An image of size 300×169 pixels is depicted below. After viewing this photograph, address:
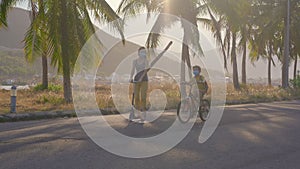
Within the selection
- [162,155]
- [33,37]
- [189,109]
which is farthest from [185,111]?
[33,37]

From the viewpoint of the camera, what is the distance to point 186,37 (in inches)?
755

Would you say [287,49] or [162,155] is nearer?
[162,155]

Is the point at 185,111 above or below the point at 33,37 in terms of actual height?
below

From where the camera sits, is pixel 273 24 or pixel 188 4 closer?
pixel 188 4

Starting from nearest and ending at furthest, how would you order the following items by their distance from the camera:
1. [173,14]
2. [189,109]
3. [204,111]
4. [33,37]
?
[189,109] → [204,111] → [33,37] → [173,14]

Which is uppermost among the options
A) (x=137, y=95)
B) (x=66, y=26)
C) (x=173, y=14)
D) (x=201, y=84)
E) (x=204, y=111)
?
(x=173, y=14)

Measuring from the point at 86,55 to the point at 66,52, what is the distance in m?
1.03

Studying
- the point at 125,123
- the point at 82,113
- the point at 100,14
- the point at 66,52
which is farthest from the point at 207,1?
the point at 125,123

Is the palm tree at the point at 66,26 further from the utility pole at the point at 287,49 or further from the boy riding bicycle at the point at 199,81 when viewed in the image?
the utility pole at the point at 287,49

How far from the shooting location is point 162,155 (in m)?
6.07

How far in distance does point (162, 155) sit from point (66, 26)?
9.68 m

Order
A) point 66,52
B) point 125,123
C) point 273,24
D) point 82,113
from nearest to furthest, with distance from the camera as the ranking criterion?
point 125,123 → point 82,113 → point 66,52 → point 273,24

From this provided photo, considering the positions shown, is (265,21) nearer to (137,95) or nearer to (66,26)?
(66,26)

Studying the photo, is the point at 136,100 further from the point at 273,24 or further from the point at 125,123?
the point at 273,24
